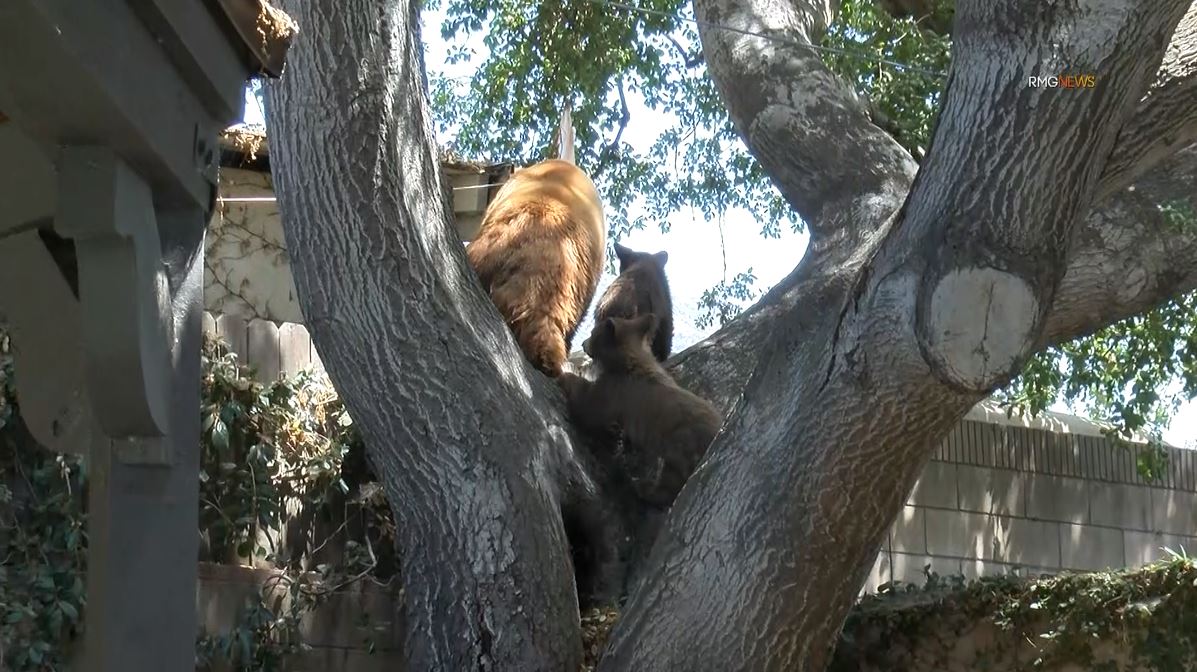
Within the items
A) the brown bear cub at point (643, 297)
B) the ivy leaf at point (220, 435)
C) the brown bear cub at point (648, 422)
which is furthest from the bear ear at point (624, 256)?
the ivy leaf at point (220, 435)

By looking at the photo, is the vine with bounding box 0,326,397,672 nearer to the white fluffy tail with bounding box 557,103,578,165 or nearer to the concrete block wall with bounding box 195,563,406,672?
the concrete block wall with bounding box 195,563,406,672

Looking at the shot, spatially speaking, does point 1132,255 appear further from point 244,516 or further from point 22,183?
point 22,183

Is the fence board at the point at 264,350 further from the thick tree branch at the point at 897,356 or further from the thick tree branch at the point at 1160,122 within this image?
the thick tree branch at the point at 1160,122

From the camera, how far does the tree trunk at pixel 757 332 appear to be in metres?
3.61

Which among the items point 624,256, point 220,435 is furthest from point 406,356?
point 624,256

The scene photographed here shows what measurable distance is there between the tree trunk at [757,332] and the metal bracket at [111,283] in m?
2.03

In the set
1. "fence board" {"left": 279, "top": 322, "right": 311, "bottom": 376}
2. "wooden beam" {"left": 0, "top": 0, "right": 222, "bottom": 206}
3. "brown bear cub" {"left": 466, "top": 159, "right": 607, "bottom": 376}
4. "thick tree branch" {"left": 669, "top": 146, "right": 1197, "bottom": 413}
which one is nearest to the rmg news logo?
"thick tree branch" {"left": 669, "top": 146, "right": 1197, "bottom": 413}

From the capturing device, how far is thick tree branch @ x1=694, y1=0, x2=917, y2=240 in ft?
20.4

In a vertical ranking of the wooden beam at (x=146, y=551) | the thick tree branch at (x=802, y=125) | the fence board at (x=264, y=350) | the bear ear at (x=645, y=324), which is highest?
the thick tree branch at (x=802, y=125)

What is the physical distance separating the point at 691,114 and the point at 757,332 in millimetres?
4537

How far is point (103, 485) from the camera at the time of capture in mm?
2357

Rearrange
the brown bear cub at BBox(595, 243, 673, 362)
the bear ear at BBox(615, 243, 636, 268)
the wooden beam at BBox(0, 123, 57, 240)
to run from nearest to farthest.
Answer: the wooden beam at BBox(0, 123, 57, 240) → the brown bear cub at BBox(595, 243, 673, 362) → the bear ear at BBox(615, 243, 636, 268)

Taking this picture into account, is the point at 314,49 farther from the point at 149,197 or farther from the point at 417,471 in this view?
the point at 149,197

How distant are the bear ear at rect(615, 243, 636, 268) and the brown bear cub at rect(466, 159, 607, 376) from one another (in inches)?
24.1
